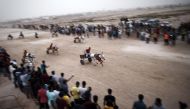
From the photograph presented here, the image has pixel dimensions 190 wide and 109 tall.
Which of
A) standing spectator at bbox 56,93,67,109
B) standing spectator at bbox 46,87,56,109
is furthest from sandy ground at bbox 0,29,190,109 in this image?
standing spectator at bbox 56,93,67,109

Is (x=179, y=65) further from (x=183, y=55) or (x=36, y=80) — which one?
(x=36, y=80)

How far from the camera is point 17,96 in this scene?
12500 mm

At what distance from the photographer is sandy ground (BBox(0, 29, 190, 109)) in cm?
1205

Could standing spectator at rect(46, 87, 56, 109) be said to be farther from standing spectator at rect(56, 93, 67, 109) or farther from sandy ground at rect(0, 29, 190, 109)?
sandy ground at rect(0, 29, 190, 109)

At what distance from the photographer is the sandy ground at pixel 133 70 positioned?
39.5 feet

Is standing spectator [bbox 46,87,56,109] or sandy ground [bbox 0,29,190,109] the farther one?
sandy ground [bbox 0,29,190,109]

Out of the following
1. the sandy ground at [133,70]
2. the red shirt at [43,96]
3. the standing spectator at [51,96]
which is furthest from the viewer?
the sandy ground at [133,70]

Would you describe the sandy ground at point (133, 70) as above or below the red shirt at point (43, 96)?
below

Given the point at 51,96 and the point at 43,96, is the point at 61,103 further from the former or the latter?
the point at 43,96

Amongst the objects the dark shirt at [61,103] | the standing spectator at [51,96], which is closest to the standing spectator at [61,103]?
the dark shirt at [61,103]

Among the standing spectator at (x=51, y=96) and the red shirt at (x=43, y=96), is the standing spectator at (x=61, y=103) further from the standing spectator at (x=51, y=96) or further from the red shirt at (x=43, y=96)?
the red shirt at (x=43, y=96)

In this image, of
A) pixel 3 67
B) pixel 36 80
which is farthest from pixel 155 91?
pixel 3 67

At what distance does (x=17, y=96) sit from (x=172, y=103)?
8.52 metres

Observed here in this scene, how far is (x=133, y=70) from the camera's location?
16.5m
